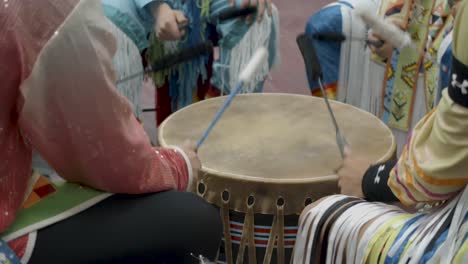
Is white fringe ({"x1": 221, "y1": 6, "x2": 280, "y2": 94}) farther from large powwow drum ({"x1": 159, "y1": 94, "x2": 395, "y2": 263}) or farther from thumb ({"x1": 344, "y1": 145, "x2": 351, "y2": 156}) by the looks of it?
thumb ({"x1": 344, "y1": 145, "x2": 351, "y2": 156})

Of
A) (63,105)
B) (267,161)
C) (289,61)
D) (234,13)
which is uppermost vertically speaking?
(63,105)

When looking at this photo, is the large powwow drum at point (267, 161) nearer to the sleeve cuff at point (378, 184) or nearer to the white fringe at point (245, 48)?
the sleeve cuff at point (378, 184)

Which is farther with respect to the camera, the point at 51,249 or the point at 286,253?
the point at 286,253

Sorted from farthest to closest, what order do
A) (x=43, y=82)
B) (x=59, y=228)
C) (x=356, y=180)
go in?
(x=356, y=180)
(x=59, y=228)
(x=43, y=82)

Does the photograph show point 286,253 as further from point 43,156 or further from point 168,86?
point 168,86

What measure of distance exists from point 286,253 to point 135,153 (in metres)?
0.54

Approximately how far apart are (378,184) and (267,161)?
0.91ft

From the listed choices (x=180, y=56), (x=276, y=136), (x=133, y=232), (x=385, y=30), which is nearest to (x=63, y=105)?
(x=133, y=232)

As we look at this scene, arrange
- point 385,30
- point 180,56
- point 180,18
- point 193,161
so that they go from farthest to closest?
point 180,56 < point 180,18 < point 385,30 < point 193,161

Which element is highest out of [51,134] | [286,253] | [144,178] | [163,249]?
[51,134]

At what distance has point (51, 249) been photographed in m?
0.99

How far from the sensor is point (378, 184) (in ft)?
4.01

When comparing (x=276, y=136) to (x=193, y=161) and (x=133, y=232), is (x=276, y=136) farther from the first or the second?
(x=133, y=232)

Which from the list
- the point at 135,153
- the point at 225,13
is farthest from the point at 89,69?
the point at 225,13
